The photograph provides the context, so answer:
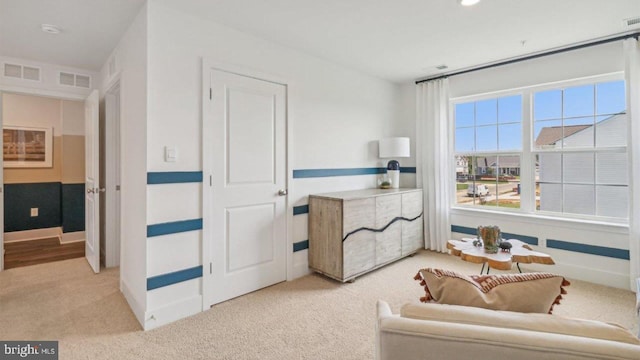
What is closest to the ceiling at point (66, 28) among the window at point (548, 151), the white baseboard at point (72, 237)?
the white baseboard at point (72, 237)

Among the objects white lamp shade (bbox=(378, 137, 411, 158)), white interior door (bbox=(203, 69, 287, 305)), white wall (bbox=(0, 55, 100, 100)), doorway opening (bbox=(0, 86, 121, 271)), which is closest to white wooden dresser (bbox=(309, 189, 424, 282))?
white interior door (bbox=(203, 69, 287, 305))

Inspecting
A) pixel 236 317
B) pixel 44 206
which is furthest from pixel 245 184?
pixel 44 206

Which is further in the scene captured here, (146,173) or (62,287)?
(62,287)

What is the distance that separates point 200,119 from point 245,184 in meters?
0.69

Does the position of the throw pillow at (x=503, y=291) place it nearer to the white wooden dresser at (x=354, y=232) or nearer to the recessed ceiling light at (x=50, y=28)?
the white wooden dresser at (x=354, y=232)

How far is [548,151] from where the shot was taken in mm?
3492

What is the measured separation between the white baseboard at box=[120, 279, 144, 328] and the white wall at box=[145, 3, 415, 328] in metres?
0.12

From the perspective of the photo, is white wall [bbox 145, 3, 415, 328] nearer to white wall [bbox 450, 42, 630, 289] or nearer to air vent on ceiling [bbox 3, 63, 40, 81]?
white wall [bbox 450, 42, 630, 289]

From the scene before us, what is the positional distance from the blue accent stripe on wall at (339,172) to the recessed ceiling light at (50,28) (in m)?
2.45

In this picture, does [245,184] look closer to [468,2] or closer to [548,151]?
[468,2]

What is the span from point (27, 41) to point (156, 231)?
7.90 ft

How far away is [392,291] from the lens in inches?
115

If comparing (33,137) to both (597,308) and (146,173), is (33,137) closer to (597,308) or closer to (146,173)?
(146,173)

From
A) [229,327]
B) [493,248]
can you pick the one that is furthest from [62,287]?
[493,248]
